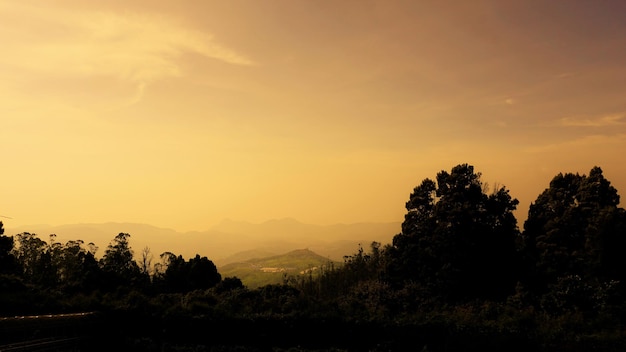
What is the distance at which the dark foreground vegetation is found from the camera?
72.3ft

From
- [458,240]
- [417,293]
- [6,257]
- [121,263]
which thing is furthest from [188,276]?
[458,240]

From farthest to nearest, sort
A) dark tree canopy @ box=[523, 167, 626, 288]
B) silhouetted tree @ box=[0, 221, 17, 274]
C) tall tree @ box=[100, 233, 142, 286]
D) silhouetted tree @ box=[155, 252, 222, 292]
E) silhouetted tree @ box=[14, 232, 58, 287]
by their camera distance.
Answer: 1. silhouetted tree @ box=[155, 252, 222, 292]
2. tall tree @ box=[100, 233, 142, 286]
3. silhouetted tree @ box=[14, 232, 58, 287]
4. silhouetted tree @ box=[0, 221, 17, 274]
5. dark tree canopy @ box=[523, 167, 626, 288]

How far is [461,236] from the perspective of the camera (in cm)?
4178

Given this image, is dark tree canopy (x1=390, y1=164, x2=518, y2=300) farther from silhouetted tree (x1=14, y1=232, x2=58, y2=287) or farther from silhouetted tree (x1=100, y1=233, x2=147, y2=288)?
silhouetted tree (x1=14, y1=232, x2=58, y2=287)

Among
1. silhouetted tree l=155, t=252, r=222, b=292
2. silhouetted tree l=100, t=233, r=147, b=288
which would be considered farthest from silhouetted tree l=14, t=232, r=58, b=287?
silhouetted tree l=155, t=252, r=222, b=292

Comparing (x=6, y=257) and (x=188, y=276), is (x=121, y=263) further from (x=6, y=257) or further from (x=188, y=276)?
(x=6, y=257)

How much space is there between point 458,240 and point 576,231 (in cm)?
1124

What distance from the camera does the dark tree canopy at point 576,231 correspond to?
123 ft

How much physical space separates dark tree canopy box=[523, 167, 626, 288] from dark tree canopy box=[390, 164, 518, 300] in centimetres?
253

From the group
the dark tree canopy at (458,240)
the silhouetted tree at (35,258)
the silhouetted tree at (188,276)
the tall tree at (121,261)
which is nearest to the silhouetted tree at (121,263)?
the tall tree at (121,261)

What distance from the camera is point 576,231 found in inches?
1654

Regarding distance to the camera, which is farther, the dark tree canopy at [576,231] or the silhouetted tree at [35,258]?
the silhouetted tree at [35,258]

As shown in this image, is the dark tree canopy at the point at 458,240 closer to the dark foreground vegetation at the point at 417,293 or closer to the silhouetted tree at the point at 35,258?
the dark foreground vegetation at the point at 417,293

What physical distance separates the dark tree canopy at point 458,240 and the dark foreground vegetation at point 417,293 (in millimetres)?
112
